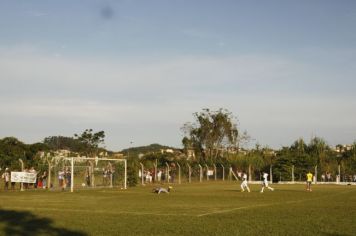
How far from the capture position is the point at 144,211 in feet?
73.9

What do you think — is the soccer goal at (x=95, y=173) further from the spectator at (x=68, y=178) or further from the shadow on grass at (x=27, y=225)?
the shadow on grass at (x=27, y=225)

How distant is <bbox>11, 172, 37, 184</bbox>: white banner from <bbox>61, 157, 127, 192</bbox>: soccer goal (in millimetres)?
2061

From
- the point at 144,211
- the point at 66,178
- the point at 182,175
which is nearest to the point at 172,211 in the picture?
the point at 144,211

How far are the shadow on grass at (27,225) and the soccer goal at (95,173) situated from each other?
24.3 metres

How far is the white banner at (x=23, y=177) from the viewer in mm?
42969

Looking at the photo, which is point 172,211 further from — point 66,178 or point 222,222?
point 66,178

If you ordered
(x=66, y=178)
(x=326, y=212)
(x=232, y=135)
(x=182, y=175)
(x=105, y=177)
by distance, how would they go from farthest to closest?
(x=232, y=135)
(x=182, y=175)
(x=105, y=177)
(x=66, y=178)
(x=326, y=212)

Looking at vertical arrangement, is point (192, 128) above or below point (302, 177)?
above

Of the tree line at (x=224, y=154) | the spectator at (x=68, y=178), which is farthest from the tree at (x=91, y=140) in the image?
→ the spectator at (x=68, y=178)

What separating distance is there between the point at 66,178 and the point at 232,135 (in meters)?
51.1

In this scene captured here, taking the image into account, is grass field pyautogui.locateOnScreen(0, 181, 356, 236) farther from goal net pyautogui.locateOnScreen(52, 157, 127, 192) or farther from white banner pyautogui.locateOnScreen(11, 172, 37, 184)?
goal net pyautogui.locateOnScreen(52, 157, 127, 192)

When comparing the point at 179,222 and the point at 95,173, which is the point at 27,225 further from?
the point at 95,173

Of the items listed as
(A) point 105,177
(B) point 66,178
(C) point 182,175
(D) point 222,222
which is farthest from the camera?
(C) point 182,175

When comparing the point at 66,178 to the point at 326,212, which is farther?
the point at 66,178
